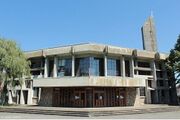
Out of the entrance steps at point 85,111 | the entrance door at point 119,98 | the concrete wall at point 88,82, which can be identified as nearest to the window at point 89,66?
the entrance door at point 119,98

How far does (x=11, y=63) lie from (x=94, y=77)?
400 inches

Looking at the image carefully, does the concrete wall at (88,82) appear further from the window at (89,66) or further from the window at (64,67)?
the window at (64,67)

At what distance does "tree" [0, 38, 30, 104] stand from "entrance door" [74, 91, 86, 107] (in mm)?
7330

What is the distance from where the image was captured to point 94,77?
27.5 m

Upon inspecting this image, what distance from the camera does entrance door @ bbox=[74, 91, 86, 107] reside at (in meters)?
28.8

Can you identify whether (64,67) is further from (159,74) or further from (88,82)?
Answer: (159,74)

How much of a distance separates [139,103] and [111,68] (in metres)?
6.71

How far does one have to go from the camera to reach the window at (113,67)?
3528cm

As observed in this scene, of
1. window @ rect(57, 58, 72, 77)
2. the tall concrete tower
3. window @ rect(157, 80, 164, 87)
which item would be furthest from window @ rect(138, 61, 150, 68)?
window @ rect(57, 58, 72, 77)

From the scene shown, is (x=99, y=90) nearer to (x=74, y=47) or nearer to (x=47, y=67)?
(x=74, y=47)

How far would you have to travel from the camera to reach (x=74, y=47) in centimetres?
3316

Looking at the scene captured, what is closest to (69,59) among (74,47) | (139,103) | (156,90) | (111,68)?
(74,47)

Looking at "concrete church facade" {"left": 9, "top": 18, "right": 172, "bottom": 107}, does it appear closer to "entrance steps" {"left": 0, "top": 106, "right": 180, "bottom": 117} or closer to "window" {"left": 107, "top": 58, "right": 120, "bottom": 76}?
"window" {"left": 107, "top": 58, "right": 120, "bottom": 76}

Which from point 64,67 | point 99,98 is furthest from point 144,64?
point 99,98
